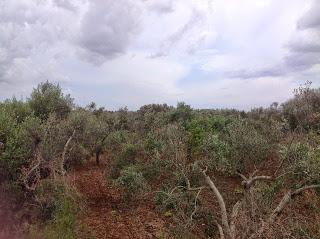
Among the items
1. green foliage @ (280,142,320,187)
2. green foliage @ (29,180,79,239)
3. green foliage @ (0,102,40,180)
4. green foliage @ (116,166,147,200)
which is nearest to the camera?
green foliage @ (280,142,320,187)

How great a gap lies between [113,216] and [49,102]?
1273 centimetres

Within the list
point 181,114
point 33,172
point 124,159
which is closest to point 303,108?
point 181,114

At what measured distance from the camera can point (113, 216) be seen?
2369 centimetres

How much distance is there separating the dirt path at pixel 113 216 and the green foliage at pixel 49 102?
18.4ft

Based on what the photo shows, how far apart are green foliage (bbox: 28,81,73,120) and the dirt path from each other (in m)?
5.60

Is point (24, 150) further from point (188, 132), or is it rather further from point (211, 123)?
point (211, 123)

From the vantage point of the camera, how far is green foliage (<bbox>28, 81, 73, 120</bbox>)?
3272 centimetres

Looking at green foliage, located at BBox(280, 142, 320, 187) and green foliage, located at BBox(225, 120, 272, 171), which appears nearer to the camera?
green foliage, located at BBox(280, 142, 320, 187)

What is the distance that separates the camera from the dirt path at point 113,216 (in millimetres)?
21484

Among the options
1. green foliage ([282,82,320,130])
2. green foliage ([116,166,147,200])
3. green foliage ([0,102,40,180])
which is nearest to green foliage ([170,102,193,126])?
green foliage ([282,82,320,130])

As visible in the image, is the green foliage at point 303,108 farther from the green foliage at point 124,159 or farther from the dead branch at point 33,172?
the dead branch at point 33,172

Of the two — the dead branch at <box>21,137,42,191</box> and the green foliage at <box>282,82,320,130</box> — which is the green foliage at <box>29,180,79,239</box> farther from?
the green foliage at <box>282,82,320,130</box>

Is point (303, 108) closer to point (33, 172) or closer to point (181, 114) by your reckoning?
point (181, 114)

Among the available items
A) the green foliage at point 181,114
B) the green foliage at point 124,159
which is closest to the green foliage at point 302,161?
the green foliage at point 124,159
